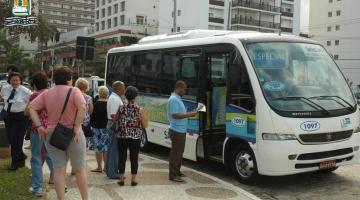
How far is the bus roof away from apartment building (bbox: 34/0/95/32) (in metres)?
143

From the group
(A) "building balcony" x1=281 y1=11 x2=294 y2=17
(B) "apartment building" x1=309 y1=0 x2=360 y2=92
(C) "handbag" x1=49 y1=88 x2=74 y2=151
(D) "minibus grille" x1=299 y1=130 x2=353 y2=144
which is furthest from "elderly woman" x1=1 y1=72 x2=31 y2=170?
(A) "building balcony" x1=281 y1=11 x2=294 y2=17

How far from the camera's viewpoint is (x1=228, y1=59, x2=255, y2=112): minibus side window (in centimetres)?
850

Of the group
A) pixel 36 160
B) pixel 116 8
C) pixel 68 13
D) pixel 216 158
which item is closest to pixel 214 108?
pixel 216 158

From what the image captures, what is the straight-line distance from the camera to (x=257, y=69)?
28.0 ft

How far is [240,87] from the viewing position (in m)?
8.67

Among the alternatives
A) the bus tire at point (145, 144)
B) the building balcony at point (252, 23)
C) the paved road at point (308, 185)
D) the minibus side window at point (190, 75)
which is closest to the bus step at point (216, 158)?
the paved road at point (308, 185)

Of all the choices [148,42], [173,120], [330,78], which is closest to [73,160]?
[173,120]

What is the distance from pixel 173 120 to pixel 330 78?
2.89 metres

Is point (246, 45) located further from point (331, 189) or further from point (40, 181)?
point (40, 181)

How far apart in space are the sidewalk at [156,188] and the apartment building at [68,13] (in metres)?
147

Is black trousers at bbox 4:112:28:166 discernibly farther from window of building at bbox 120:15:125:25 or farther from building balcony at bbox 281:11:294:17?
building balcony at bbox 281:11:294:17

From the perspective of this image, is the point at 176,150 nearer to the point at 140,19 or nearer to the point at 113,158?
the point at 113,158

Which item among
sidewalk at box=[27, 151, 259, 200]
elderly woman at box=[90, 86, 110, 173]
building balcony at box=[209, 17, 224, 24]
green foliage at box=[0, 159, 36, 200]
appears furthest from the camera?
building balcony at box=[209, 17, 224, 24]

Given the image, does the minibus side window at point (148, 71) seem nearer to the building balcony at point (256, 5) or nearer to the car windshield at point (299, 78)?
the car windshield at point (299, 78)
